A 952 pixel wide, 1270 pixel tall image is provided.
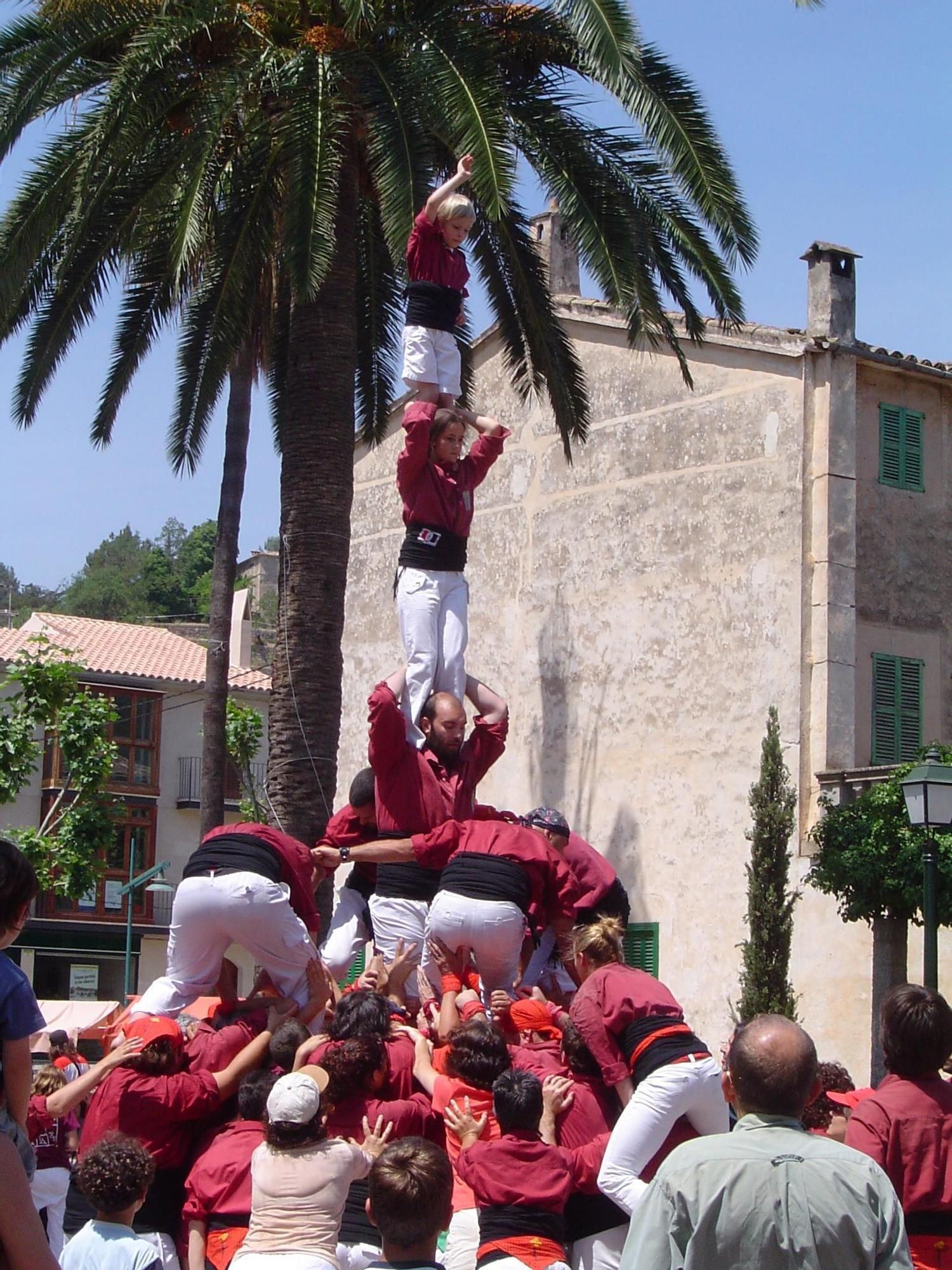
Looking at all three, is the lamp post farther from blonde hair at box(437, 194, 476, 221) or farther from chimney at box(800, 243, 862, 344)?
blonde hair at box(437, 194, 476, 221)

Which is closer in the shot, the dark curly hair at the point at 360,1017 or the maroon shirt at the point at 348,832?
the dark curly hair at the point at 360,1017

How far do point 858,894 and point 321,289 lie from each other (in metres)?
10.3

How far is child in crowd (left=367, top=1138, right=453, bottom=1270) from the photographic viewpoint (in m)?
5.36

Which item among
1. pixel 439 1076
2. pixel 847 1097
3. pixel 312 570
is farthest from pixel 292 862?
pixel 312 570

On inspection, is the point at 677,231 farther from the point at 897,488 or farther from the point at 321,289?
the point at 897,488

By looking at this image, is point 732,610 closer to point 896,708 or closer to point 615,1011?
point 896,708

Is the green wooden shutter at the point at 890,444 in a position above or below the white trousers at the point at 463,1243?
above

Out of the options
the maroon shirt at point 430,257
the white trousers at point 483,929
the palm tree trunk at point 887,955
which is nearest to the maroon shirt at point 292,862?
the white trousers at point 483,929

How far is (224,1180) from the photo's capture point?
249 inches

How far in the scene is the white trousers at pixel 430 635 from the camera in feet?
35.1

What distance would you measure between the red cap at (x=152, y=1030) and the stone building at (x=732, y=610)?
15.4 meters

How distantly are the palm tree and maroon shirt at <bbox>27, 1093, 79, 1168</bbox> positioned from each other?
519 cm

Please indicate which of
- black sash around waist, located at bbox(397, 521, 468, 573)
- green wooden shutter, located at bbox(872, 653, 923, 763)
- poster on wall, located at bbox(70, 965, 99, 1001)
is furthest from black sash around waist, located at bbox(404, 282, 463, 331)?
poster on wall, located at bbox(70, 965, 99, 1001)

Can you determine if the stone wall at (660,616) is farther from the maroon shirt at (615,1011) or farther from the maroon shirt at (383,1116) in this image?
the maroon shirt at (383,1116)
